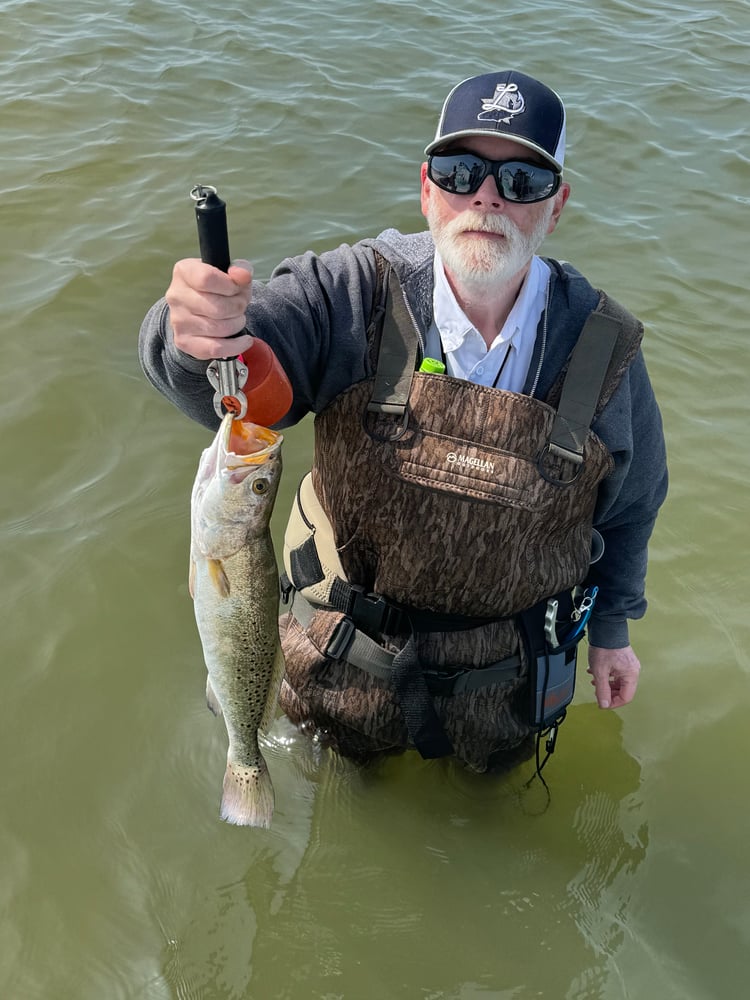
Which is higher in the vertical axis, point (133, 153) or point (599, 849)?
point (133, 153)

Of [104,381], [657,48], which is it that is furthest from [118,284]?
[657,48]

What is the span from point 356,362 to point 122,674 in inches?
87.9

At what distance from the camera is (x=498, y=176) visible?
283cm

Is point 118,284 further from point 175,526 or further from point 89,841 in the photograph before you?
point 89,841

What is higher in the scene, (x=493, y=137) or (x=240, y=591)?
(x=493, y=137)

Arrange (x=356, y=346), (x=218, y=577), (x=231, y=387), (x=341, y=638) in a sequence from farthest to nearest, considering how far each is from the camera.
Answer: (x=341, y=638)
(x=356, y=346)
(x=218, y=577)
(x=231, y=387)

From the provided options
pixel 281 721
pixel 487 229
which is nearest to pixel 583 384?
pixel 487 229

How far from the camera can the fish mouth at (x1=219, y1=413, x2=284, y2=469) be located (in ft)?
7.13

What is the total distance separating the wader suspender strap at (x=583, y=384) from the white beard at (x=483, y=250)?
0.33 meters

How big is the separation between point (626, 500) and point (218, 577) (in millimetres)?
1646

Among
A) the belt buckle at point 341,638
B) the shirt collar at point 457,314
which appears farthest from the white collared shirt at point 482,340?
the belt buckle at point 341,638

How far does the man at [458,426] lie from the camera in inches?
111

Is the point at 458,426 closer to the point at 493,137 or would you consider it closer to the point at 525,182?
the point at 525,182

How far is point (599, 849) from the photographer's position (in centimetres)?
388
